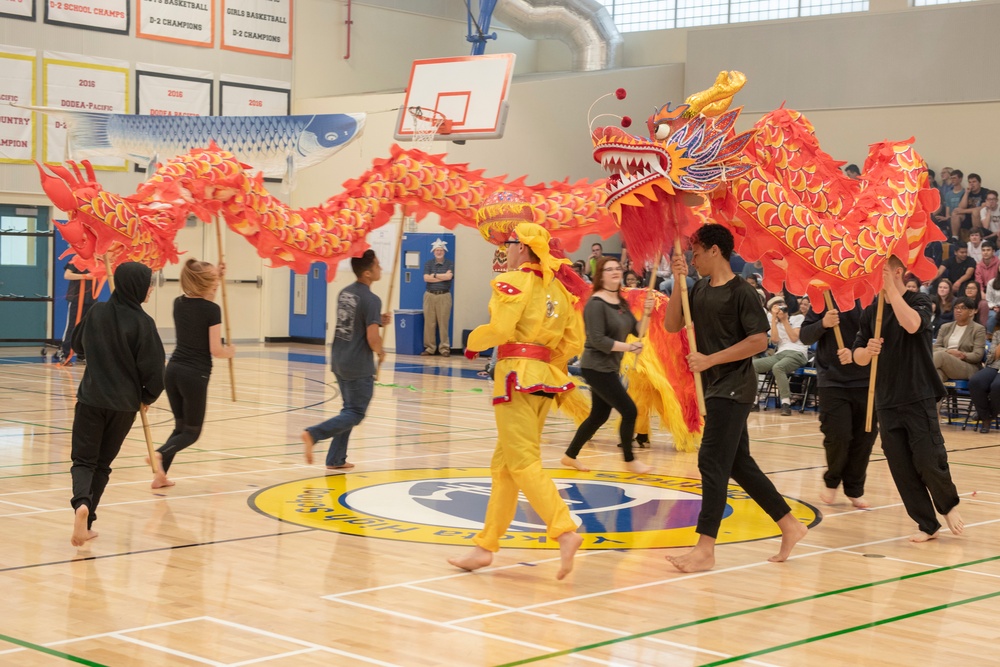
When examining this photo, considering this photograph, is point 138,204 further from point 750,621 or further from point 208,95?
point 208,95

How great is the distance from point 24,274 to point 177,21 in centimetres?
529

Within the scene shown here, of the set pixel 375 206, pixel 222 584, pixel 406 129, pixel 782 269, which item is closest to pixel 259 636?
pixel 222 584

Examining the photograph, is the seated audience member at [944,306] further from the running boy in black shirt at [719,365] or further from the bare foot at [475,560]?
the bare foot at [475,560]

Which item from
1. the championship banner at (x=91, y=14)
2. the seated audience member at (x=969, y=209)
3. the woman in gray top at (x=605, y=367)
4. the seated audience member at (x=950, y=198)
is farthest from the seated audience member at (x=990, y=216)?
the championship banner at (x=91, y=14)

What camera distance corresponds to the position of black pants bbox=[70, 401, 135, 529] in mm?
6871

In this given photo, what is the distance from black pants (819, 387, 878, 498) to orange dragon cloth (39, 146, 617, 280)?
3.65 meters

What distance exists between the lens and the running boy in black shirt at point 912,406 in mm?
7570

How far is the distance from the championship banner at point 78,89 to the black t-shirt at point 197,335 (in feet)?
44.0

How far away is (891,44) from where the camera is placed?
2027 cm

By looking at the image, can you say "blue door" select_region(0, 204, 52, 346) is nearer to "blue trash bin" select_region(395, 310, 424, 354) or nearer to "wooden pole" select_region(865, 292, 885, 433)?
"blue trash bin" select_region(395, 310, 424, 354)

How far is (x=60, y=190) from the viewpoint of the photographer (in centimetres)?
870

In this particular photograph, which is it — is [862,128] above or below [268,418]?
above

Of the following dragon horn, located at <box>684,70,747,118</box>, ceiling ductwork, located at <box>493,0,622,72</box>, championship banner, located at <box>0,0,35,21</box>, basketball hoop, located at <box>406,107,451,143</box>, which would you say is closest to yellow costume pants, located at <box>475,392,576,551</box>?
dragon horn, located at <box>684,70,747,118</box>

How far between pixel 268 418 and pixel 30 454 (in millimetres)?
3193
